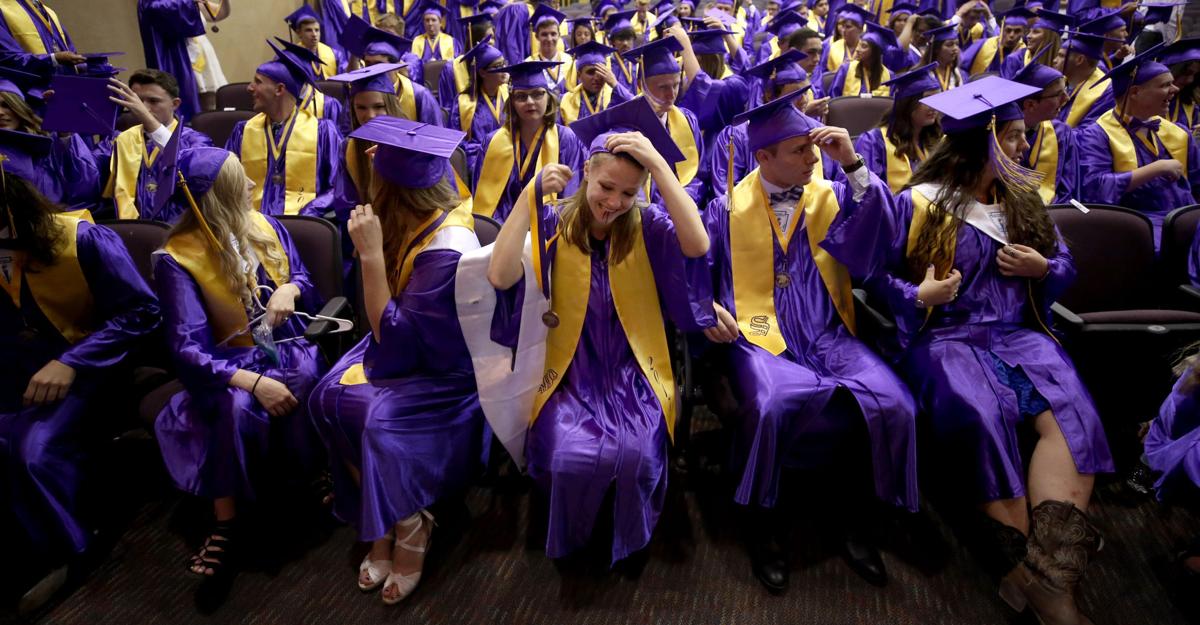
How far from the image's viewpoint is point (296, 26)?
689 centimetres

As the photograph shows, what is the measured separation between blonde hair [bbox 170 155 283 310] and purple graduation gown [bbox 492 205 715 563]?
0.97 m

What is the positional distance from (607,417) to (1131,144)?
3.39 metres

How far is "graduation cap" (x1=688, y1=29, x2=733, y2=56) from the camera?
4.77 metres

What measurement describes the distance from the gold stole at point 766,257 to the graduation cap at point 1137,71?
2.18m

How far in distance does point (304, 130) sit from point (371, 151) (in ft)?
7.17

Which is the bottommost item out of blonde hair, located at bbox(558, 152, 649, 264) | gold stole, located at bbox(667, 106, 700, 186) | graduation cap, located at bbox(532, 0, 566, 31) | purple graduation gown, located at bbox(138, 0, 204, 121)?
gold stole, located at bbox(667, 106, 700, 186)

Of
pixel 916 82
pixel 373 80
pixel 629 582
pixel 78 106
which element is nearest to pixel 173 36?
pixel 78 106

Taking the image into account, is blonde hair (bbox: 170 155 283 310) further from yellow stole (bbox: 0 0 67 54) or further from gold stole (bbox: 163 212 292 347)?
yellow stole (bbox: 0 0 67 54)

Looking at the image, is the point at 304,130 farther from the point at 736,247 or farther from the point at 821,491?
the point at 821,491

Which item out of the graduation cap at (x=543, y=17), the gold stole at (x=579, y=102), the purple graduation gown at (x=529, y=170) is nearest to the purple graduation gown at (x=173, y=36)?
the graduation cap at (x=543, y=17)

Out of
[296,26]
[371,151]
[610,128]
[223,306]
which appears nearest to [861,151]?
[610,128]

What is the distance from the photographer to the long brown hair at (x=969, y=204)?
2.28 meters

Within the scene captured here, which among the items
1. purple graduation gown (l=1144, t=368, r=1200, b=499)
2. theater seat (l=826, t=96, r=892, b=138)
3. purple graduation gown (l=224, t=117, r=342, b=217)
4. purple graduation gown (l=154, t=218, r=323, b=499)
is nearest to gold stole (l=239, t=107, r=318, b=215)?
purple graduation gown (l=224, t=117, r=342, b=217)

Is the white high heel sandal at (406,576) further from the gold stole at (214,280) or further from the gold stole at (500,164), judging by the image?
the gold stole at (500,164)
